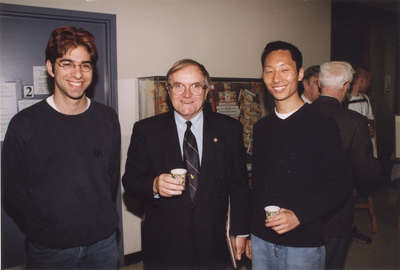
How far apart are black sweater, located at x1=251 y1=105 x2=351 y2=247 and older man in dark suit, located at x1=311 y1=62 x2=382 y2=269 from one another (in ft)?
1.14

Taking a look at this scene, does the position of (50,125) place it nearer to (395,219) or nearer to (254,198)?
(254,198)

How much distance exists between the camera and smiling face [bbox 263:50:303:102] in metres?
1.81

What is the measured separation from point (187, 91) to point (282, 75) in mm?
524

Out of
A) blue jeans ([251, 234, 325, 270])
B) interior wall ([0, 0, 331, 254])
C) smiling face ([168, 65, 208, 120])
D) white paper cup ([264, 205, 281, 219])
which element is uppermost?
interior wall ([0, 0, 331, 254])

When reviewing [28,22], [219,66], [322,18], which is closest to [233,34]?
[219,66]

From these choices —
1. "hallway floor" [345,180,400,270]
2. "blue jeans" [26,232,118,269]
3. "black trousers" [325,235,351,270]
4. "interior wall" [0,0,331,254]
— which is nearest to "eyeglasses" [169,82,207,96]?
"blue jeans" [26,232,118,269]

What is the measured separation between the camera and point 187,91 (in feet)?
6.35

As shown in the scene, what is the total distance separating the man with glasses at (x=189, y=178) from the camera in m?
1.92

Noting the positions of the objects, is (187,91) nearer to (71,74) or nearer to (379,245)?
(71,74)

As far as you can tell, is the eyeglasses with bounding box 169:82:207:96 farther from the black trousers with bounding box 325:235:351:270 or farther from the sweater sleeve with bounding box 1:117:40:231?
the black trousers with bounding box 325:235:351:270

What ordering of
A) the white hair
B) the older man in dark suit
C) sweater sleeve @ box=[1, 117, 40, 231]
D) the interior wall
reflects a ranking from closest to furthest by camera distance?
1. sweater sleeve @ box=[1, 117, 40, 231]
2. the older man in dark suit
3. the white hair
4. the interior wall

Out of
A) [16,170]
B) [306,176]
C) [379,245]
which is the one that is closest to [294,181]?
[306,176]

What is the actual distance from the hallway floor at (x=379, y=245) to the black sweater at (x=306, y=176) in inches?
76.5

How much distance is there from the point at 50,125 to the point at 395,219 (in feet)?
15.4
